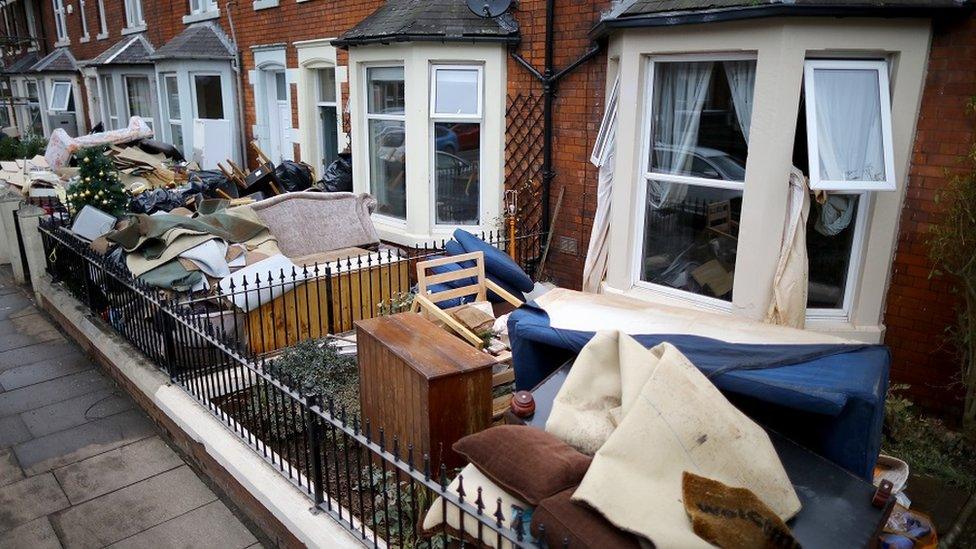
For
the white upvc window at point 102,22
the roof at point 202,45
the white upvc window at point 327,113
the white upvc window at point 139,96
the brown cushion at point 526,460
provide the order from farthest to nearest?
1. the white upvc window at point 102,22
2. the white upvc window at point 139,96
3. the roof at point 202,45
4. the white upvc window at point 327,113
5. the brown cushion at point 526,460

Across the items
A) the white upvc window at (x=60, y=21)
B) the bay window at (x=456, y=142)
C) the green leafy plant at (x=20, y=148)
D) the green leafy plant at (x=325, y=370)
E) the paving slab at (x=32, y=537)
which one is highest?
the white upvc window at (x=60, y=21)

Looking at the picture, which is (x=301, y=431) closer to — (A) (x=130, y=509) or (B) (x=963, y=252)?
(A) (x=130, y=509)

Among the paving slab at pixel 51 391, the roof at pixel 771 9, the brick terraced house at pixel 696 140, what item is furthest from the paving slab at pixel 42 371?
the roof at pixel 771 9

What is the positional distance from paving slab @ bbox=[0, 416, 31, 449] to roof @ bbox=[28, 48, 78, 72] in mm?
18371

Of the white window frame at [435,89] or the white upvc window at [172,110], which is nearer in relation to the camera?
the white window frame at [435,89]

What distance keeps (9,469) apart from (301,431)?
200cm

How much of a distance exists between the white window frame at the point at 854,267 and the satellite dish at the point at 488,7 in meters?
Answer: 3.93

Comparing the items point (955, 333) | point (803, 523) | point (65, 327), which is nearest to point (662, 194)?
point (955, 333)

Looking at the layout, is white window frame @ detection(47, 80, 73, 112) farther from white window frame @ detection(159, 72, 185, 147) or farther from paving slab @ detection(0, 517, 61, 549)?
paving slab @ detection(0, 517, 61, 549)

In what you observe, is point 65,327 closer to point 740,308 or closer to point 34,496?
point 34,496

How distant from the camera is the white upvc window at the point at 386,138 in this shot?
7.88 metres

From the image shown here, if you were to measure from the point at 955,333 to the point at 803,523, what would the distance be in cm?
304

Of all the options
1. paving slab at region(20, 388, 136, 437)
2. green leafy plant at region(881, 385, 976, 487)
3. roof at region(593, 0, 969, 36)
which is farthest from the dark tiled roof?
green leafy plant at region(881, 385, 976, 487)

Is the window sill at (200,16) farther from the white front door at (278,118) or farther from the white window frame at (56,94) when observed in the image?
the white window frame at (56,94)
